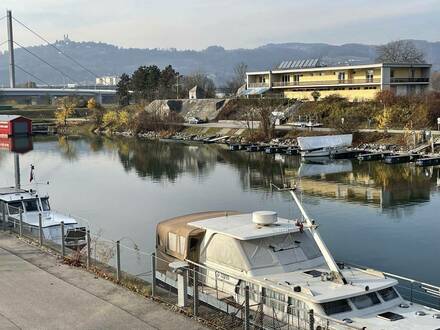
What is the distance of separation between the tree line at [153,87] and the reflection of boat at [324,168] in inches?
1862

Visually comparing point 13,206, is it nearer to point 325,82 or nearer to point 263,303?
point 263,303

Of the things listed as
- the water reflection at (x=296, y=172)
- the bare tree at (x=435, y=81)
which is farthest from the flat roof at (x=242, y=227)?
the bare tree at (x=435, y=81)

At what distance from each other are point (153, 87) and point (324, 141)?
52.0m

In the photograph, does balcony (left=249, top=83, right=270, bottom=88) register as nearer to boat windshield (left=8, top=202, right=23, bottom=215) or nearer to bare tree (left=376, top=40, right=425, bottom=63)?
bare tree (left=376, top=40, right=425, bottom=63)

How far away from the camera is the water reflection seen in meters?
32.5

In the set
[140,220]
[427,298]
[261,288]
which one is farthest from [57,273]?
[140,220]

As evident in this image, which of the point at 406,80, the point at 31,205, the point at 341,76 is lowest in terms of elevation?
the point at 31,205

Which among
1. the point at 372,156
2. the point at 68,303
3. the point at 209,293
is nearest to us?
the point at 68,303

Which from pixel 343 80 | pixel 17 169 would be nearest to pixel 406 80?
pixel 343 80

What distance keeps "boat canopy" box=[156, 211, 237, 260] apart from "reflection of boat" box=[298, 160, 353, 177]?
2611cm

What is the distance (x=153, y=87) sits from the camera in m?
97.6

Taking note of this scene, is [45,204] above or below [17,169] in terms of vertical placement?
above

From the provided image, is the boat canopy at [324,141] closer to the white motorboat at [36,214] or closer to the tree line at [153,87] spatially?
the white motorboat at [36,214]

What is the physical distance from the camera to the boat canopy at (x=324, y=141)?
50.2 metres
